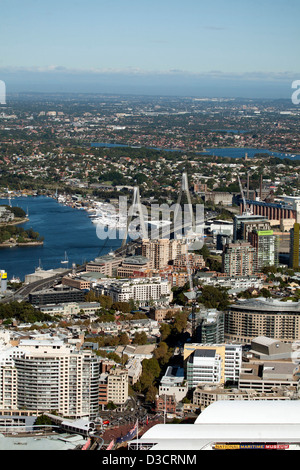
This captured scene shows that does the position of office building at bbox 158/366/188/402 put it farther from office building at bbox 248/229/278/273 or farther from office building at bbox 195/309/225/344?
office building at bbox 248/229/278/273

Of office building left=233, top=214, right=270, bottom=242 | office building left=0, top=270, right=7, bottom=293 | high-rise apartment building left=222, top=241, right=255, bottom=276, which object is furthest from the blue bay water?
high-rise apartment building left=222, top=241, right=255, bottom=276

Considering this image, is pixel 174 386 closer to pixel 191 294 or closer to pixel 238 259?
pixel 191 294

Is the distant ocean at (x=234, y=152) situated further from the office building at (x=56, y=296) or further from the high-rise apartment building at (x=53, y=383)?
the high-rise apartment building at (x=53, y=383)

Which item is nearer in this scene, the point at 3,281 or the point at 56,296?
the point at 56,296

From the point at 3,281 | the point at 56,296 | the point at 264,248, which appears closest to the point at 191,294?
the point at 56,296

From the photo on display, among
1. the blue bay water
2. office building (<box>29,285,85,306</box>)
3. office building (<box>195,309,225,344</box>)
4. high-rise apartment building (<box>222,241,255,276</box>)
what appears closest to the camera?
office building (<box>195,309,225,344</box>)

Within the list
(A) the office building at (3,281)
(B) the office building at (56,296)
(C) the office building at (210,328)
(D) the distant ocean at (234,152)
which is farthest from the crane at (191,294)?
(D) the distant ocean at (234,152)

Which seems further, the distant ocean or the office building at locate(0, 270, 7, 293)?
the distant ocean

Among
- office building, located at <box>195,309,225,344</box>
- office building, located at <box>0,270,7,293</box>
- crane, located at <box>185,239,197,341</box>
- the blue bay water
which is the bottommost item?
the blue bay water

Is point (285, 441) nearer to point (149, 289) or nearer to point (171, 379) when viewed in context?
point (171, 379)
